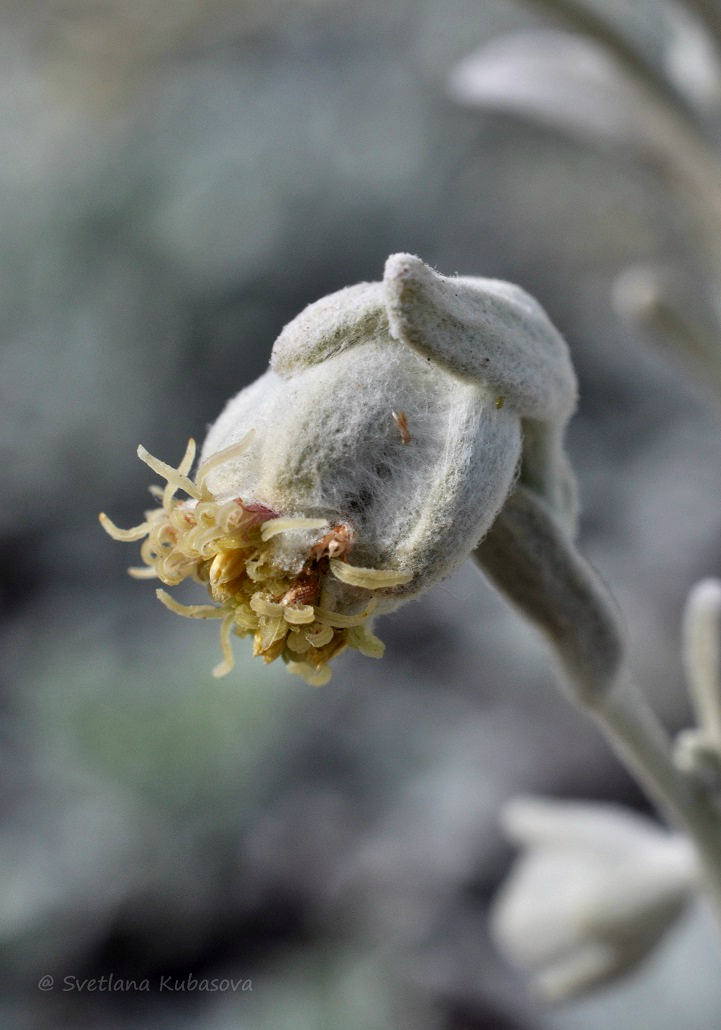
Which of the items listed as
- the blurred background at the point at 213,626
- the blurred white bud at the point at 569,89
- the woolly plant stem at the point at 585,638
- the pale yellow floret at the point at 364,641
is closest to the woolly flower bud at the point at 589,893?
the blurred background at the point at 213,626

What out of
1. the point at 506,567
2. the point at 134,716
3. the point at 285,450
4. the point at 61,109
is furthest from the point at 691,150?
the point at 61,109

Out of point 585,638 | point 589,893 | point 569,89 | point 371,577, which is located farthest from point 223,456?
point 569,89

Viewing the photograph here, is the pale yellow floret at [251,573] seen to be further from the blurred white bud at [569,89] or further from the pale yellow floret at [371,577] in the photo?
the blurred white bud at [569,89]

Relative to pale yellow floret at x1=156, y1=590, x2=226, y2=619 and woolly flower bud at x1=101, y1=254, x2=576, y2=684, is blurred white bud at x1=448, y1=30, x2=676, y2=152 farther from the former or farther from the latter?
pale yellow floret at x1=156, y1=590, x2=226, y2=619

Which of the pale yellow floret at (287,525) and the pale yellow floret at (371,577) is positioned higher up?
the pale yellow floret at (287,525)

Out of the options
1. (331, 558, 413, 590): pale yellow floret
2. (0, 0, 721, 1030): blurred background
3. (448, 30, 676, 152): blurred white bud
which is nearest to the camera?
(331, 558, 413, 590): pale yellow floret

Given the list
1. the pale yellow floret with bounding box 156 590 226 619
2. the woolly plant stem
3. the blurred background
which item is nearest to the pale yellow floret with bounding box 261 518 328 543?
the pale yellow floret with bounding box 156 590 226 619

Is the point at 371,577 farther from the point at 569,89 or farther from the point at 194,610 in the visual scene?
the point at 569,89
